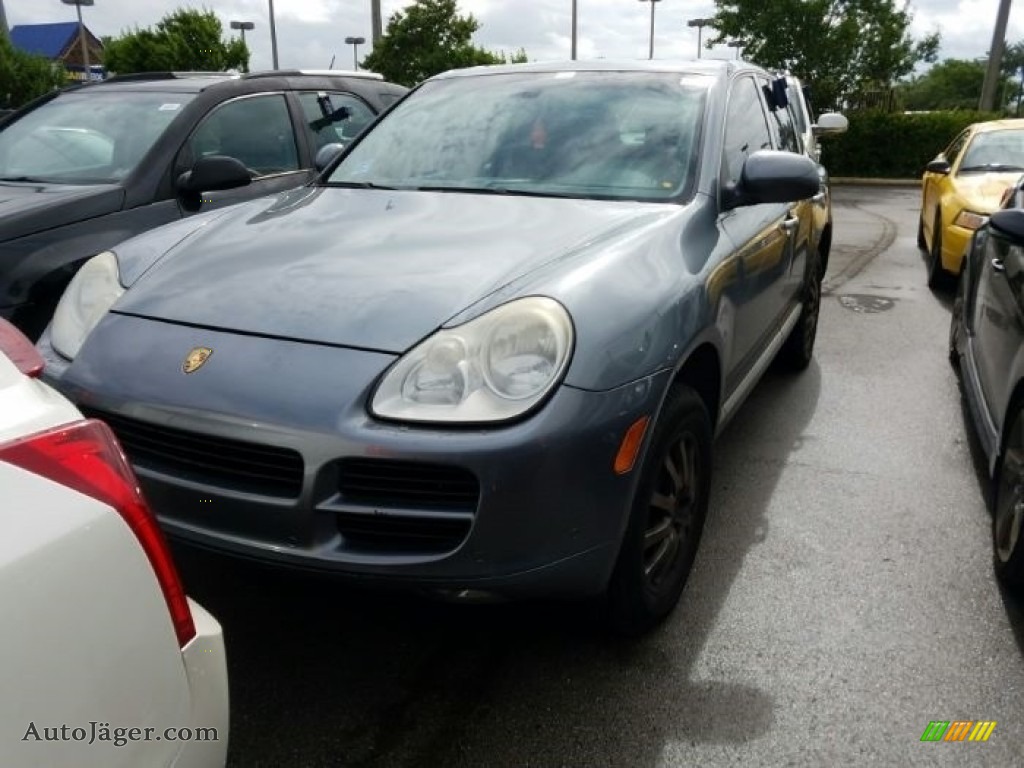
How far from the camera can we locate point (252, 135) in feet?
16.5

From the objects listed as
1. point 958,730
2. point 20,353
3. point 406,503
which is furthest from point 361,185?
point 958,730

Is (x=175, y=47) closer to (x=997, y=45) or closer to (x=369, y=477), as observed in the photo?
(x=997, y=45)

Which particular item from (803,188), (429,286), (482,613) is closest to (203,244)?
(429,286)

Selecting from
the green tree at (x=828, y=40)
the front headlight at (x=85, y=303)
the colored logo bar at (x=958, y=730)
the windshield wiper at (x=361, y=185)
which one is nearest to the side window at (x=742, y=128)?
the windshield wiper at (x=361, y=185)

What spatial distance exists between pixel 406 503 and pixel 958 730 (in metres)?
1.50

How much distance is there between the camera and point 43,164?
4.69 meters

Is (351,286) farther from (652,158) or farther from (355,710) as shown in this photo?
(652,158)

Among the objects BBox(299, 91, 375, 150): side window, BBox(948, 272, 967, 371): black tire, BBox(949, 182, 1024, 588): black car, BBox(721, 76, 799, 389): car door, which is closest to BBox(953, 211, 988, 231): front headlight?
BBox(948, 272, 967, 371): black tire

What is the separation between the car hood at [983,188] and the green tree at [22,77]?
22.4 m

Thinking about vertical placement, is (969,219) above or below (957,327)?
above

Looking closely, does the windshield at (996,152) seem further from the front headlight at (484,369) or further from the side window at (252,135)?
the front headlight at (484,369)

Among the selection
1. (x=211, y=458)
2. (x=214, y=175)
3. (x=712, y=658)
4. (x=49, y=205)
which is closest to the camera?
(x=211, y=458)

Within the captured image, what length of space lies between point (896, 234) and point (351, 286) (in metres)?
10.3

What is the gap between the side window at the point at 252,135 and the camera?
15.5 feet
